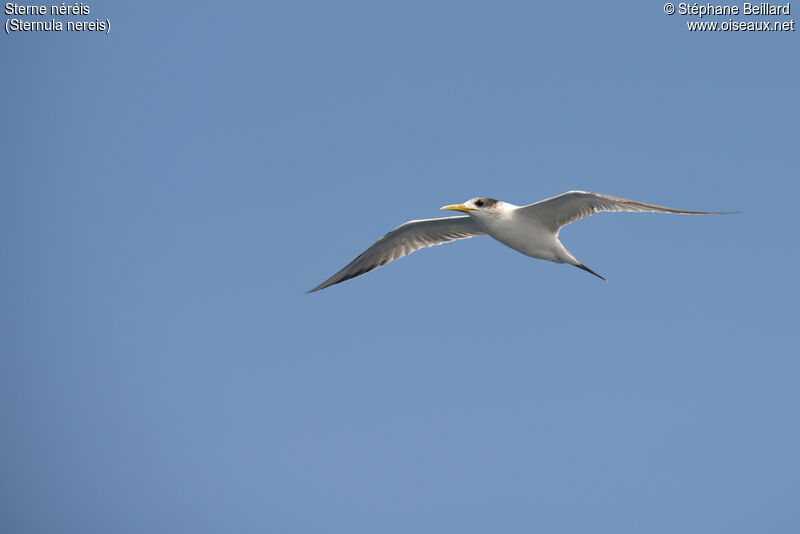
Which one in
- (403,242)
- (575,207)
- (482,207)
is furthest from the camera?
(403,242)

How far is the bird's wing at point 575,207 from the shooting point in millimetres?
17047

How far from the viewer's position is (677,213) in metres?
17.1

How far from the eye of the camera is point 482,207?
18125mm

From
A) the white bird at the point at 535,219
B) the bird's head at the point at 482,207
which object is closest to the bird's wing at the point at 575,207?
the white bird at the point at 535,219

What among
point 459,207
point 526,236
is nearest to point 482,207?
point 459,207

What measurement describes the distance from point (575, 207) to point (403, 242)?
203 inches

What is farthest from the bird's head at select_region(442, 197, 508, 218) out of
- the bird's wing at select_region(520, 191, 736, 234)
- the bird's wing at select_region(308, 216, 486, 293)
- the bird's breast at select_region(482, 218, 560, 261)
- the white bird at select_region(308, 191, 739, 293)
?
the bird's wing at select_region(308, 216, 486, 293)

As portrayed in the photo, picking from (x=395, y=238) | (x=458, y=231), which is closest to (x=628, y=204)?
(x=458, y=231)

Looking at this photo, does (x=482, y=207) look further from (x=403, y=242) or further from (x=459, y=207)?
(x=403, y=242)

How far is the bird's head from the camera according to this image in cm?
1806

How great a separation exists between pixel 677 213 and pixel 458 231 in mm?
5991

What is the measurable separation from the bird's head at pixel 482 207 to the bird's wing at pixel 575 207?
0.68 metres

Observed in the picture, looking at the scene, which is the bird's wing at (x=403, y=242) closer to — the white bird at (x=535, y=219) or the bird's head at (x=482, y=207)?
the white bird at (x=535, y=219)

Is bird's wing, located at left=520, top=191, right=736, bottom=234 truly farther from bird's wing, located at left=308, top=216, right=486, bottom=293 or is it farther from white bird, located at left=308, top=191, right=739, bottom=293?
bird's wing, located at left=308, top=216, right=486, bottom=293
